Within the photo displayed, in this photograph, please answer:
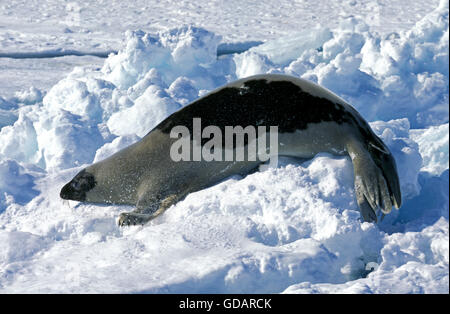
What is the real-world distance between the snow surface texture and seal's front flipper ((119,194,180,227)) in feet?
0.14

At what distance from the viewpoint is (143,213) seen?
317 centimetres

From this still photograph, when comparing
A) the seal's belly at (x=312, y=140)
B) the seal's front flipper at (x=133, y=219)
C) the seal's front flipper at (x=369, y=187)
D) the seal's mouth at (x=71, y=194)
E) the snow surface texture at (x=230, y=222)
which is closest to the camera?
the snow surface texture at (x=230, y=222)

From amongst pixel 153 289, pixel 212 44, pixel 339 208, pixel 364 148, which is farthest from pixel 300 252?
pixel 212 44

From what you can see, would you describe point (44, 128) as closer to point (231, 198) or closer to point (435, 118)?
point (231, 198)

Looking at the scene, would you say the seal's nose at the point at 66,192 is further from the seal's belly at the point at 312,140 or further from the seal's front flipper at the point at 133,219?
the seal's belly at the point at 312,140

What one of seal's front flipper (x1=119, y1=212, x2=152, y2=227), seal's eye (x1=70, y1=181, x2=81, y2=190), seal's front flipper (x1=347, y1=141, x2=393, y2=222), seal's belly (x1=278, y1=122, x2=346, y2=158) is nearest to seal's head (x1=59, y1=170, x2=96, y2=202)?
seal's eye (x1=70, y1=181, x2=81, y2=190)

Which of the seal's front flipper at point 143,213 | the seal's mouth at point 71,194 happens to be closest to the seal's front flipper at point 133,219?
the seal's front flipper at point 143,213

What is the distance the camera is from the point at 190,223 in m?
2.83

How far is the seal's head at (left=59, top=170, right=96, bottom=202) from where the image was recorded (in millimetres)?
3502

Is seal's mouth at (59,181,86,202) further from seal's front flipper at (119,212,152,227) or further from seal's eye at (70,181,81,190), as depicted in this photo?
seal's front flipper at (119,212,152,227)

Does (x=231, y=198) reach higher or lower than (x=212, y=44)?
lower

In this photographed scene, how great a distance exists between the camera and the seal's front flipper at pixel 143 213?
3.04 metres

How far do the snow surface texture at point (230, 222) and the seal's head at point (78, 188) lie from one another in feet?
0.16

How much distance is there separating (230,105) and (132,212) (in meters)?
0.75
